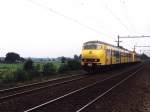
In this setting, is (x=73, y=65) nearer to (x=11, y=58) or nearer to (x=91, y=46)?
(x=91, y=46)

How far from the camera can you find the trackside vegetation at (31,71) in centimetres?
2371

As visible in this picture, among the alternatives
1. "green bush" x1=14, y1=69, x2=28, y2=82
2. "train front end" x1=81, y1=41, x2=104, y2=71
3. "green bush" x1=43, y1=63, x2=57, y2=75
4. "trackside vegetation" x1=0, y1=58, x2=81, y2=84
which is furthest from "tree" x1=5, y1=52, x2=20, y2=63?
"green bush" x1=14, y1=69, x2=28, y2=82

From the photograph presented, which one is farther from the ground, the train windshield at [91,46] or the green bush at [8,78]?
the train windshield at [91,46]

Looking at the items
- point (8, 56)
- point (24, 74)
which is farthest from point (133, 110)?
point (8, 56)

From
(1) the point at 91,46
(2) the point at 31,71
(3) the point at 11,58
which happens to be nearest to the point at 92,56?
(1) the point at 91,46

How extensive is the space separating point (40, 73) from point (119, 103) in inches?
680

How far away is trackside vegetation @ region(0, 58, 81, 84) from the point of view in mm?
23711

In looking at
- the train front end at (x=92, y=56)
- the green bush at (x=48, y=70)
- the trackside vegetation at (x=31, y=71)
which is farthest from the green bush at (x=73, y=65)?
the train front end at (x=92, y=56)

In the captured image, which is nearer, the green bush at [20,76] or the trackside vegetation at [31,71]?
the trackside vegetation at [31,71]

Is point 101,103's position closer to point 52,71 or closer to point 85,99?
point 85,99

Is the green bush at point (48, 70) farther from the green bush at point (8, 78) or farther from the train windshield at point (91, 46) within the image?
the green bush at point (8, 78)

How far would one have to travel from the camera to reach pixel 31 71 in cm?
2762

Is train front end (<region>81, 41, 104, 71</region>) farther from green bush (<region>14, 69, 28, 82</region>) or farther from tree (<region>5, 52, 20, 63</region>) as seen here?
tree (<region>5, 52, 20, 63</region>)

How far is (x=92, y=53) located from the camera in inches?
1211
